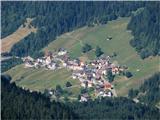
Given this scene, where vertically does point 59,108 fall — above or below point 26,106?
below

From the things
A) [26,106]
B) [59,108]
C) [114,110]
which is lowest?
[114,110]

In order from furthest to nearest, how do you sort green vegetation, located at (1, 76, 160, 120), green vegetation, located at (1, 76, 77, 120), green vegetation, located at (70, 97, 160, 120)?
green vegetation, located at (70, 97, 160, 120), green vegetation, located at (1, 76, 160, 120), green vegetation, located at (1, 76, 77, 120)

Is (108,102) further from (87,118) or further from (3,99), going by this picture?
(3,99)

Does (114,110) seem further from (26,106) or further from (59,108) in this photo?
(26,106)

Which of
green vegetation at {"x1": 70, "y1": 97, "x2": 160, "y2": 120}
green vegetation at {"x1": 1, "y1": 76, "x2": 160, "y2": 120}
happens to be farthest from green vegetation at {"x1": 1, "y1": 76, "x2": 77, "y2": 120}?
green vegetation at {"x1": 70, "y1": 97, "x2": 160, "y2": 120}

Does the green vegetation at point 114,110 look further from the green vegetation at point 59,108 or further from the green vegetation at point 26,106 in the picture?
the green vegetation at point 26,106

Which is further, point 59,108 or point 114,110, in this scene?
point 114,110

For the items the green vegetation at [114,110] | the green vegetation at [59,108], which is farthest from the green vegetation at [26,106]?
the green vegetation at [114,110]

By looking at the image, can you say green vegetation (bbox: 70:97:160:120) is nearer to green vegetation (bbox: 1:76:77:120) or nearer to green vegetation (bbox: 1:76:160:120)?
green vegetation (bbox: 1:76:160:120)

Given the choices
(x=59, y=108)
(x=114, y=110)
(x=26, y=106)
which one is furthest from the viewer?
(x=114, y=110)

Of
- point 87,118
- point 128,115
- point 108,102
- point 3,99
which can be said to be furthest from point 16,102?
point 108,102

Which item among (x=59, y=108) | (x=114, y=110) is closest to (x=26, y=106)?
(x=59, y=108)
